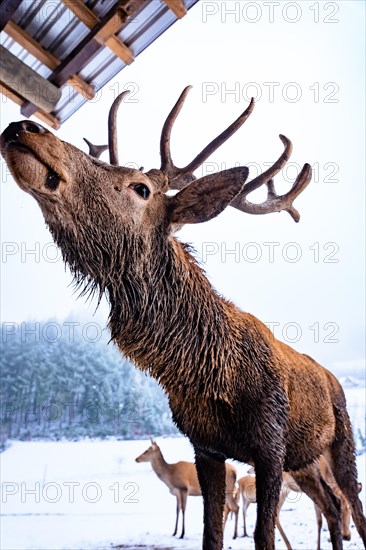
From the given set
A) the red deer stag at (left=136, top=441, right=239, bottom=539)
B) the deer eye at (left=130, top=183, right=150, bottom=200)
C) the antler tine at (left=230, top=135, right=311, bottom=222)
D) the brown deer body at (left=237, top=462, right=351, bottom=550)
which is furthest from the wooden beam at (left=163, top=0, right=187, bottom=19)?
the red deer stag at (left=136, top=441, right=239, bottom=539)

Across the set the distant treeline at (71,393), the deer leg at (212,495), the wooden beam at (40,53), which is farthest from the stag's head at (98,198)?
the distant treeline at (71,393)

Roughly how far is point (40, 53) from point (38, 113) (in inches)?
13.5

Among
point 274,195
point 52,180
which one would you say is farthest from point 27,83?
point 52,180

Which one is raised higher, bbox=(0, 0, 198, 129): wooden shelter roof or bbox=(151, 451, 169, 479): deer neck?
bbox=(0, 0, 198, 129): wooden shelter roof

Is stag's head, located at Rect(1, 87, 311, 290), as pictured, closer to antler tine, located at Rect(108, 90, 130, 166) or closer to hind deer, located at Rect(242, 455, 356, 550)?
antler tine, located at Rect(108, 90, 130, 166)

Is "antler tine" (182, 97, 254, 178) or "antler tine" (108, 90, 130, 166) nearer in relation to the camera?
Result: "antler tine" (182, 97, 254, 178)

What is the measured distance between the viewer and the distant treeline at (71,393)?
3.40 m

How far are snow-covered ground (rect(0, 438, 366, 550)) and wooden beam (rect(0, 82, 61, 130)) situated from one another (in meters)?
2.21

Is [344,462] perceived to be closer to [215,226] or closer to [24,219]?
[215,226]

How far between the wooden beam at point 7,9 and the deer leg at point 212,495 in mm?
2057

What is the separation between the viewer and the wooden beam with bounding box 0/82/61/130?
243 centimetres

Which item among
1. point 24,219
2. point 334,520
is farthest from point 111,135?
point 24,219

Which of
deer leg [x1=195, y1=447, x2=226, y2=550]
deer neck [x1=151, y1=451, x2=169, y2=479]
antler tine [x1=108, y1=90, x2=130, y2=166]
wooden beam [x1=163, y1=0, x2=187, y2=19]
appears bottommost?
deer neck [x1=151, y1=451, x2=169, y2=479]

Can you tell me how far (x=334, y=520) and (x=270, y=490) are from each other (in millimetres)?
929
